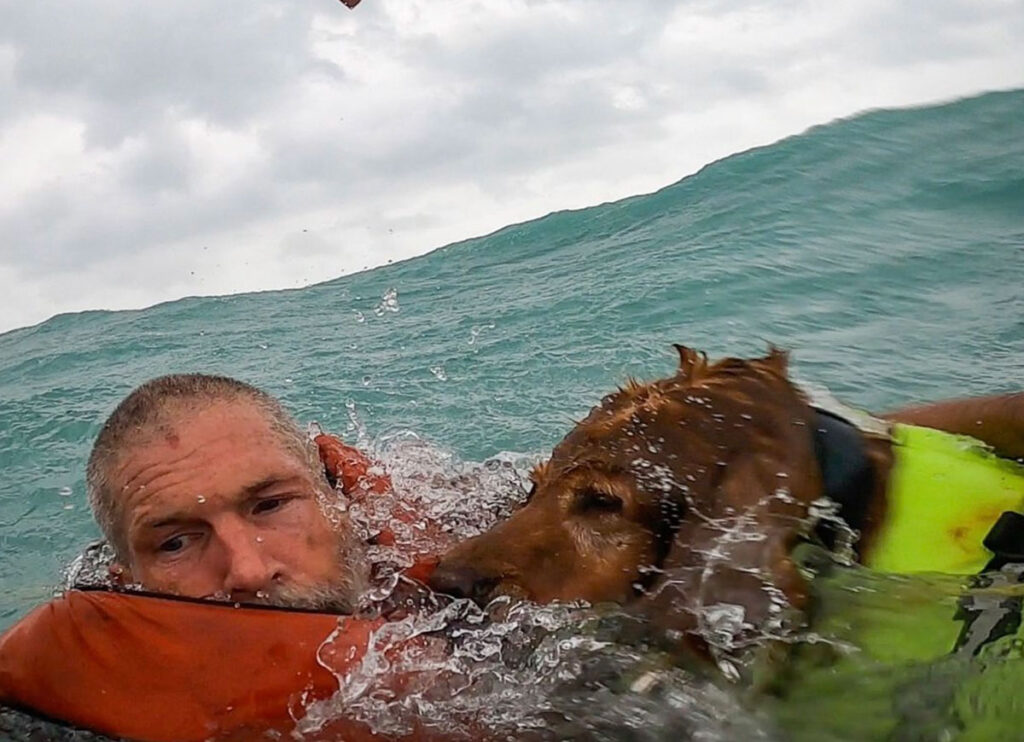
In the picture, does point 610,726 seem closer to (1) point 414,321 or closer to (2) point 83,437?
(2) point 83,437

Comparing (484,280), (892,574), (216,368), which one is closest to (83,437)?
(216,368)

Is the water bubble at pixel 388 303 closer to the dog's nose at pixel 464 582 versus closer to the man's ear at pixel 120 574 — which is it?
the man's ear at pixel 120 574

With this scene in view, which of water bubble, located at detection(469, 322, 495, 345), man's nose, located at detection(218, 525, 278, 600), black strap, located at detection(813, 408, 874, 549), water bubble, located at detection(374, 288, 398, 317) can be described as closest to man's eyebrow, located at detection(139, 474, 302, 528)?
man's nose, located at detection(218, 525, 278, 600)

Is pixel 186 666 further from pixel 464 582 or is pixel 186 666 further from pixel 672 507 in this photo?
pixel 672 507

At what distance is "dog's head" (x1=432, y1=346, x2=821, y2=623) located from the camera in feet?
8.60

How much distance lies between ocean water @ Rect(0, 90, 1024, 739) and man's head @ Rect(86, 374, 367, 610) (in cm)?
176

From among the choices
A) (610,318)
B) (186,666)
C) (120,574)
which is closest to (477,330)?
(610,318)

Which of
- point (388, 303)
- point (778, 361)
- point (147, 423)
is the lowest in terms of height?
point (778, 361)

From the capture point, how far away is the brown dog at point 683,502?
2.60m

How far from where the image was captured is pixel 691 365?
3057mm

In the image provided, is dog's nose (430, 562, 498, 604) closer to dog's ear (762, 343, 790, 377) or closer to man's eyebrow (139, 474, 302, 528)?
man's eyebrow (139, 474, 302, 528)

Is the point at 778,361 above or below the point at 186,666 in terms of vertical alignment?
above

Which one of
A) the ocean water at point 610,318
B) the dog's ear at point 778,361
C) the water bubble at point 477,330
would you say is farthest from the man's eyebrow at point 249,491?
the water bubble at point 477,330

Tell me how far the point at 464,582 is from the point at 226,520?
0.86 meters
